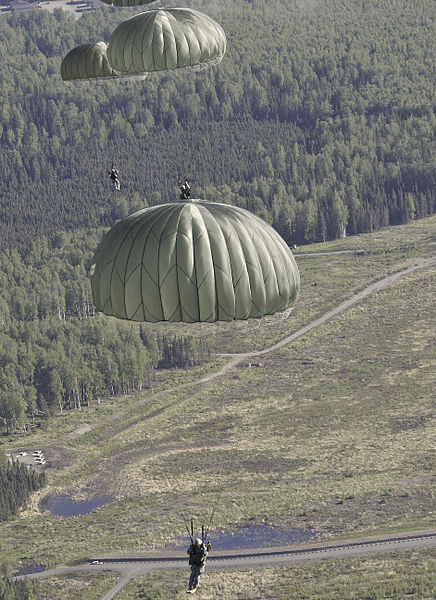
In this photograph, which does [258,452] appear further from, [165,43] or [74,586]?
[165,43]

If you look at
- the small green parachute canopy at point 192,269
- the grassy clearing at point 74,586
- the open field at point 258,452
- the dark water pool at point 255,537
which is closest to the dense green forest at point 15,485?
the open field at point 258,452

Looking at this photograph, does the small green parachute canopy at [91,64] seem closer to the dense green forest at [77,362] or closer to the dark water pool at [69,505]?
the dark water pool at [69,505]

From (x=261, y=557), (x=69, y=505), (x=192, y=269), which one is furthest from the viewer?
(x=69, y=505)

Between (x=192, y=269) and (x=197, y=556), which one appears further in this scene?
(x=192, y=269)

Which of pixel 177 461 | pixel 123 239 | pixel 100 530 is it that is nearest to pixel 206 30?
pixel 123 239

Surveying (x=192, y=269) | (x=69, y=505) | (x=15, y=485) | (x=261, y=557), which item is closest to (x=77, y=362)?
(x=15, y=485)

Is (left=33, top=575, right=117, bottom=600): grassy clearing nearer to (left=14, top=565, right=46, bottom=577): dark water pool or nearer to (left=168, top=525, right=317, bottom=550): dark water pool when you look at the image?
(left=14, top=565, right=46, bottom=577): dark water pool
